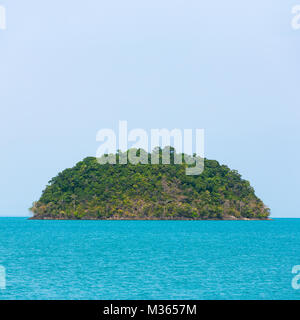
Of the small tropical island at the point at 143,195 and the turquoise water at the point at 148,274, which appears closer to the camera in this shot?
the turquoise water at the point at 148,274

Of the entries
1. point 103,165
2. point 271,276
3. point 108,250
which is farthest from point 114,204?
point 271,276

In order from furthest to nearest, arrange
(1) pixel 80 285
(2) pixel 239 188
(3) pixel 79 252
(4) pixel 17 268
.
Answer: (2) pixel 239 188 < (3) pixel 79 252 < (4) pixel 17 268 < (1) pixel 80 285

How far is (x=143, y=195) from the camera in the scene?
139m

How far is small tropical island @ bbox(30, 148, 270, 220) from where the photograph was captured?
139 metres

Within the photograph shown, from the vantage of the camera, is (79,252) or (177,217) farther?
(177,217)

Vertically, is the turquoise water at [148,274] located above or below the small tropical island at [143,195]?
below

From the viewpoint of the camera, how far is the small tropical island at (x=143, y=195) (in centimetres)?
13925

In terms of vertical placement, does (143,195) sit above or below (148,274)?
above

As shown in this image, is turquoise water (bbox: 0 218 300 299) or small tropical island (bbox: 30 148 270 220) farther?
small tropical island (bbox: 30 148 270 220)

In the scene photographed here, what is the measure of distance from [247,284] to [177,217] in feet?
375

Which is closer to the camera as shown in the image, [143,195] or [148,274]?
[148,274]

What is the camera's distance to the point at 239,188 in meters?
148

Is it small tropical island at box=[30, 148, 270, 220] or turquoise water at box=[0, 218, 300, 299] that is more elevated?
small tropical island at box=[30, 148, 270, 220]

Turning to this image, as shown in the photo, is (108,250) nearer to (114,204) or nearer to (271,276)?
(271,276)
